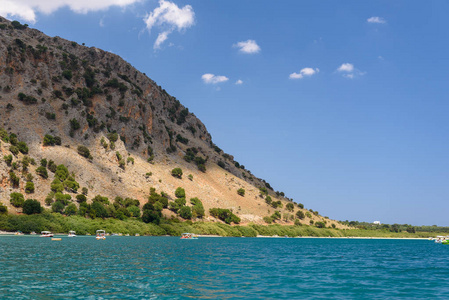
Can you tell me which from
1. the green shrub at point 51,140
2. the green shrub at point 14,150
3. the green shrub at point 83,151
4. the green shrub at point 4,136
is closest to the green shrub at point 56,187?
the green shrub at point 14,150

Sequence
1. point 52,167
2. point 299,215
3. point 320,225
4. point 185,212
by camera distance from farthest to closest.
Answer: point 320,225 < point 299,215 < point 185,212 < point 52,167

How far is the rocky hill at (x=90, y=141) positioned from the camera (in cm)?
12569

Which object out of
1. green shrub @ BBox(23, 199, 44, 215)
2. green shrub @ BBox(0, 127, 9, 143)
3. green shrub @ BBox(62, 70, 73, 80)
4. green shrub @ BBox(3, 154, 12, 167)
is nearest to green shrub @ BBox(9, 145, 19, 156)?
green shrub @ BBox(0, 127, 9, 143)

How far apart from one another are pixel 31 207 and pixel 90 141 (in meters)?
53.1

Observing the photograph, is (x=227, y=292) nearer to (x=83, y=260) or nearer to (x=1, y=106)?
(x=83, y=260)

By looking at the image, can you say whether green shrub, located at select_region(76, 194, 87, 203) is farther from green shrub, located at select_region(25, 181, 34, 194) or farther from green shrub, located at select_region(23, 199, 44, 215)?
green shrub, located at select_region(23, 199, 44, 215)

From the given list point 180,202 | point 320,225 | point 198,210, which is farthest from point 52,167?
point 320,225

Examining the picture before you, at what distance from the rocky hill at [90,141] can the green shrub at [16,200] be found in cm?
100

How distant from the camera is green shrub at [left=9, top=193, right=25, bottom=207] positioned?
102 m

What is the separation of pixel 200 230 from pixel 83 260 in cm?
9246

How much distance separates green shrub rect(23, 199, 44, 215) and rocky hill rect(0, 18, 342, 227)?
12.1 ft

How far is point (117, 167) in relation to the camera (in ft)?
488

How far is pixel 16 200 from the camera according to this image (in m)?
102

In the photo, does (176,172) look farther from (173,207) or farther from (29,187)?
(29,187)
